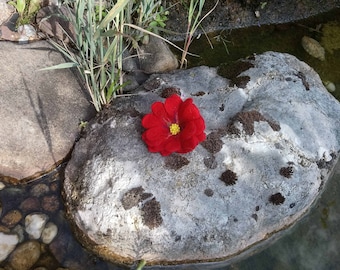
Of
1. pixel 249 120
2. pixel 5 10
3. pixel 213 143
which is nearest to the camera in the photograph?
pixel 213 143

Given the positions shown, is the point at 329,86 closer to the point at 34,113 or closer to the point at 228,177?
the point at 228,177

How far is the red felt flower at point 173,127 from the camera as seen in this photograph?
3.25 m

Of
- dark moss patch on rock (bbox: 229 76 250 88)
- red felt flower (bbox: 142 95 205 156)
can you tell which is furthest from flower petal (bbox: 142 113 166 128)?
dark moss patch on rock (bbox: 229 76 250 88)

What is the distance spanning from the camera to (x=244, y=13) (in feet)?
16.1

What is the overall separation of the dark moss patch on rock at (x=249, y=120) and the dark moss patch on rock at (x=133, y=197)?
87cm

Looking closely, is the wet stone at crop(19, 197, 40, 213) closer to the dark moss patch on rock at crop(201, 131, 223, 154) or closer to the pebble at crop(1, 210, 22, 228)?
the pebble at crop(1, 210, 22, 228)

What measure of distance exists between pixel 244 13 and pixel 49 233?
3.08 meters

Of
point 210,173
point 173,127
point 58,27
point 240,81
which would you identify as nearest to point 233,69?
point 240,81

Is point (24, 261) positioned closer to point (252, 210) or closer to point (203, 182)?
point (203, 182)

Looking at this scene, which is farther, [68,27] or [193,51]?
[193,51]

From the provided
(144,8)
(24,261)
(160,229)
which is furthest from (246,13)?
(24,261)

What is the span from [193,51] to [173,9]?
498mm

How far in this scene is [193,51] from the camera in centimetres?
467

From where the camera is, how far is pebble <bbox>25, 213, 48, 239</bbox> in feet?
11.5
